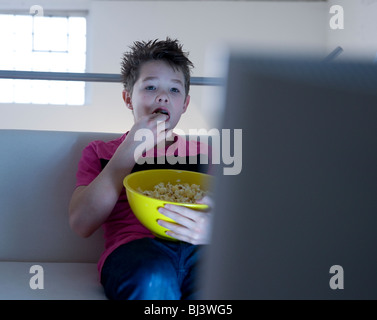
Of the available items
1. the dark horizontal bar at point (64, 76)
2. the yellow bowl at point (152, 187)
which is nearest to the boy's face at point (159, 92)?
the yellow bowl at point (152, 187)

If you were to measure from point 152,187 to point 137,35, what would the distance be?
15.9ft

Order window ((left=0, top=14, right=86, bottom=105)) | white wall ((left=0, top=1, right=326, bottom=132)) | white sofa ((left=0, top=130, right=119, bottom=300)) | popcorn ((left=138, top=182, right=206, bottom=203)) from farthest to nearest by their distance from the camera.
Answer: window ((left=0, top=14, right=86, bottom=105))
white wall ((left=0, top=1, right=326, bottom=132))
white sofa ((left=0, top=130, right=119, bottom=300))
popcorn ((left=138, top=182, right=206, bottom=203))

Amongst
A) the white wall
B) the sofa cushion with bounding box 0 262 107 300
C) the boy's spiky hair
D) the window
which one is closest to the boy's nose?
the boy's spiky hair

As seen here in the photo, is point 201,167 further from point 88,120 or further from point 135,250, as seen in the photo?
point 88,120

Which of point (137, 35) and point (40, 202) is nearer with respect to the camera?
point (40, 202)

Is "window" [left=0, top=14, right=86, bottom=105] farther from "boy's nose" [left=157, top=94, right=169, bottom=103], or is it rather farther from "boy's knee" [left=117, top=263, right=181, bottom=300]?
"boy's knee" [left=117, top=263, right=181, bottom=300]

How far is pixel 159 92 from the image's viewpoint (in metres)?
1.08

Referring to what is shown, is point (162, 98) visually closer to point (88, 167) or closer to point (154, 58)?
point (154, 58)

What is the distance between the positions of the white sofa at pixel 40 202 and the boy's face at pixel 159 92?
8.5 inches

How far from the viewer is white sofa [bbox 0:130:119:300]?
1.14m

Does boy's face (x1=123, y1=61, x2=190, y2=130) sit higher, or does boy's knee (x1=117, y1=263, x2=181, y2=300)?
boy's face (x1=123, y1=61, x2=190, y2=130)


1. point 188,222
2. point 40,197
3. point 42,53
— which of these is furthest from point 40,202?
point 42,53

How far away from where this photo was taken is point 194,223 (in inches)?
29.2
